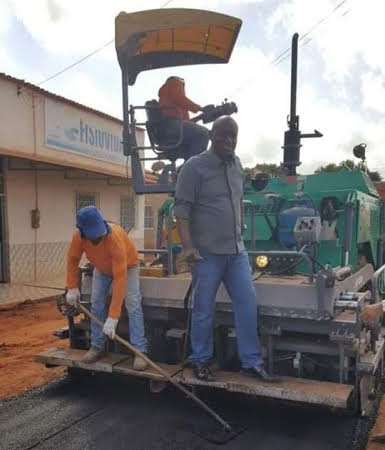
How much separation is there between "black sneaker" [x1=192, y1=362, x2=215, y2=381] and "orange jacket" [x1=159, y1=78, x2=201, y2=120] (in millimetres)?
2535

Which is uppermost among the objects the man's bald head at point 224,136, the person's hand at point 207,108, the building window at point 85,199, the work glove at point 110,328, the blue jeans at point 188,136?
the person's hand at point 207,108

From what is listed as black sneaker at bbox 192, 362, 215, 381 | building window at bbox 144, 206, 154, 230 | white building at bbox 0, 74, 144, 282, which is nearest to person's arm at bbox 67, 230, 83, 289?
black sneaker at bbox 192, 362, 215, 381

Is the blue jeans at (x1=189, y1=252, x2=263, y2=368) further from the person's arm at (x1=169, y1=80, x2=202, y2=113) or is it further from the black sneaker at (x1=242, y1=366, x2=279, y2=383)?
the person's arm at (x1=169, y1=80, x2=202, y2=113)

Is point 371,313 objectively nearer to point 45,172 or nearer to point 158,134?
point 158,134

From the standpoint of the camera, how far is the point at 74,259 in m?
4.53

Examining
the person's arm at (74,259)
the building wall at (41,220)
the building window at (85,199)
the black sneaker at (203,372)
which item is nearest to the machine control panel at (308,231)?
the black sneaker at (203,372)

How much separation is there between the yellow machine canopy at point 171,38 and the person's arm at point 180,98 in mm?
472

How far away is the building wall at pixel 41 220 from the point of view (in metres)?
11.7

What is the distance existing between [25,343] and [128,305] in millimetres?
3066

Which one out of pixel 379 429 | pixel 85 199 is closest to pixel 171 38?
pixel 379 429

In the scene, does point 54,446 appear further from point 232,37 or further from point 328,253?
point 232,37

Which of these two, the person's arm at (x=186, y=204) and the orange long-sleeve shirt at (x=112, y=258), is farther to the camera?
the orange long-sleeve shirt at (x=112, y=258)

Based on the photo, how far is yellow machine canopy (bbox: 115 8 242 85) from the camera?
4750 millimetres

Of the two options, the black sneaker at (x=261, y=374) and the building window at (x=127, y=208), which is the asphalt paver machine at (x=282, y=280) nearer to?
the black sneaker at (x=261, y=374)
